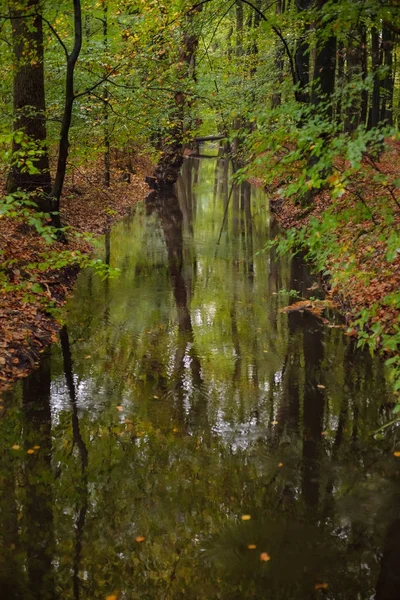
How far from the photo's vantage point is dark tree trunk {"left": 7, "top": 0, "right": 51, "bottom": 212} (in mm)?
11125

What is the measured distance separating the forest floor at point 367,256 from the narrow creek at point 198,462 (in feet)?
2.22

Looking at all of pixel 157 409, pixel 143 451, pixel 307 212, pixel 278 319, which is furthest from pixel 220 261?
pixel 143 451

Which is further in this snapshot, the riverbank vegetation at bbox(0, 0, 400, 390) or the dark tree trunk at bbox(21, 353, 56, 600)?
the riverbank vegetation at bbox(0, 0, 400, 390)

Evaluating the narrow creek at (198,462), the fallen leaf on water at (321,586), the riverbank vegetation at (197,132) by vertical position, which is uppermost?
the riverbank vegetation at (197,132)

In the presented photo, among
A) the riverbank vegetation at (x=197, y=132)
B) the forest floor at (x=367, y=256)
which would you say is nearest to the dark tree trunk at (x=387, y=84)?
the riverbank vegetation at (x=197, y=132)

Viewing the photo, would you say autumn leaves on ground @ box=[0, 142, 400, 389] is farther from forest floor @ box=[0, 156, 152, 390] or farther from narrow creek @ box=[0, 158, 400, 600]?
narrow creek @ box=[0, 158, 400, 600]

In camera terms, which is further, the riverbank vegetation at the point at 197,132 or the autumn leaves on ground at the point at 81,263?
the autumn leaves on ground at the point at 81,263

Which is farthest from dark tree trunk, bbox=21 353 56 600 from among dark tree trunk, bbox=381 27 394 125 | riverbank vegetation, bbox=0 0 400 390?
dark tree trunk, bbox=381 27 394 125

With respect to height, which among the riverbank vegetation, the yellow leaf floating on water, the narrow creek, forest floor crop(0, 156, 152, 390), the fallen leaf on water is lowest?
the fallen leaf on water

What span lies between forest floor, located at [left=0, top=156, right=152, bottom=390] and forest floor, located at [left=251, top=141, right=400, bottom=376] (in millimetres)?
2956

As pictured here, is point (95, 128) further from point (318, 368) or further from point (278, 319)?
point (318, 368)

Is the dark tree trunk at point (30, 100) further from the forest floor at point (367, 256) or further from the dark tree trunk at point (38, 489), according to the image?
the forest floor at point (367, 256)

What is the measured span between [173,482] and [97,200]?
1688cm

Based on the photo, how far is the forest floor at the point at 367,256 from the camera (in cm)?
554
